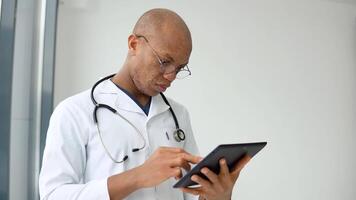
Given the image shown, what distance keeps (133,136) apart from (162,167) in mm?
206

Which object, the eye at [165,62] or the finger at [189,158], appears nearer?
the finger at [189,158]

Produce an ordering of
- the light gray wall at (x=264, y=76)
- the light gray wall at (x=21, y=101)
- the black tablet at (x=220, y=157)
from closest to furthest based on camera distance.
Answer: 1. the black tablet at (x=220, y=157)
2. the light gray wall at (x=21, y=101)
3. the light gray wall at (x=264, y=76)

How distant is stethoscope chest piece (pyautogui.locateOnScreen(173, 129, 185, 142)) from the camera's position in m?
1.00

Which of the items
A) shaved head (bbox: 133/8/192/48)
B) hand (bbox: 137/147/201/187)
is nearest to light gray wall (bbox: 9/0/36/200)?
shaved head (bbox: 133/8/192/48)

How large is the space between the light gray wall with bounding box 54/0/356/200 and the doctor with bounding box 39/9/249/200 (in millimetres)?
872

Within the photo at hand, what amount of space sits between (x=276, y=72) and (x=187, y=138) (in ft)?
4.43

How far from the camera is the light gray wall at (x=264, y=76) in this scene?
5.90 feet

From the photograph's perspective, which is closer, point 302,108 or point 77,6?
point 77,6

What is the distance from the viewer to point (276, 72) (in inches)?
88.0

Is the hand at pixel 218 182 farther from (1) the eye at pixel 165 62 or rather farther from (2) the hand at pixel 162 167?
(1) the eye at pixel 165 62

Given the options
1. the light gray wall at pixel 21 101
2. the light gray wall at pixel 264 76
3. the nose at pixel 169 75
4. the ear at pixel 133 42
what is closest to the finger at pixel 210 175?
the nose at pixel 169 75

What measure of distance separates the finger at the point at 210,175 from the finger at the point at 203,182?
13 mm

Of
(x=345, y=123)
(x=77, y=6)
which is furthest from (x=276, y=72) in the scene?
(x=77, y=6)

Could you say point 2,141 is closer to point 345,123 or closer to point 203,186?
point 203,186
